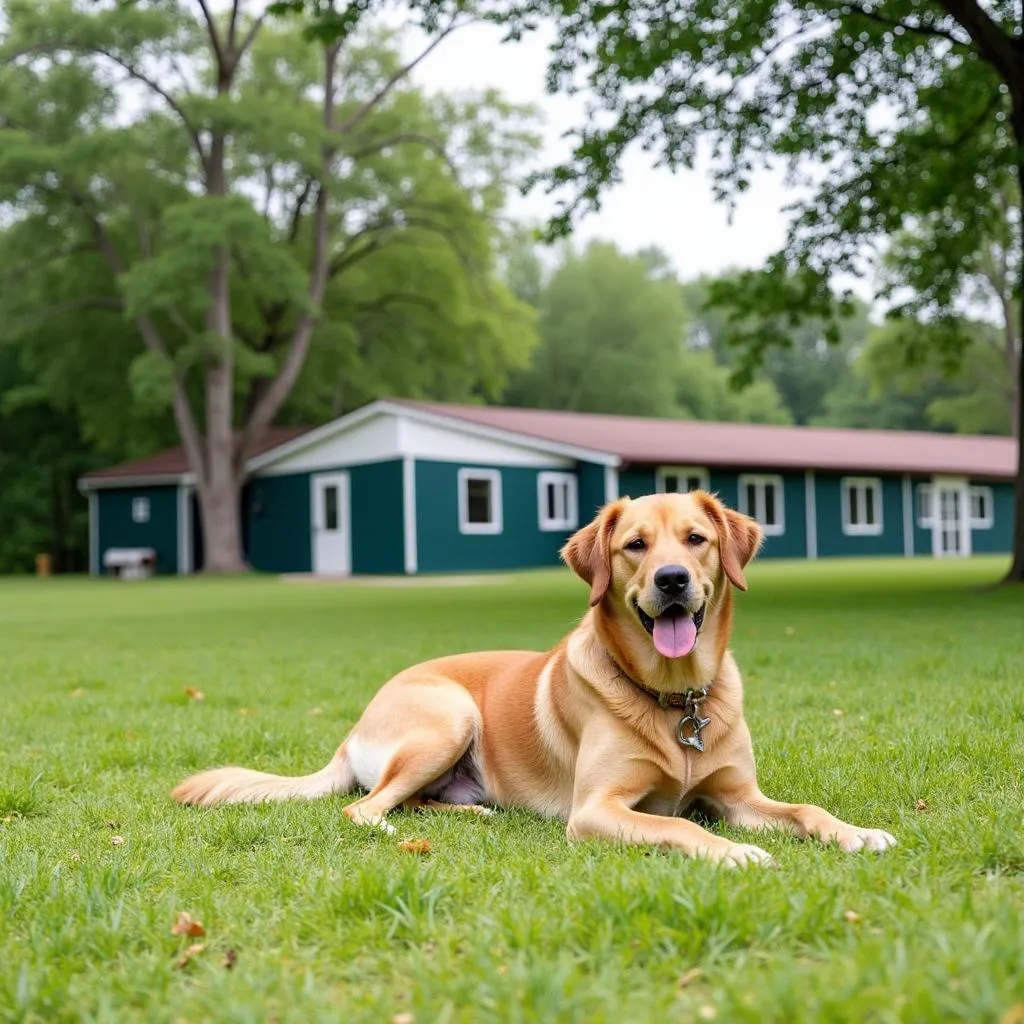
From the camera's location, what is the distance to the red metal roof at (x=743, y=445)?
98.6ft

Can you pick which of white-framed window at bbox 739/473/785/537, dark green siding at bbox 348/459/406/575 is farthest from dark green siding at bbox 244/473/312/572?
white-framed window at bbox 739/473/785/537

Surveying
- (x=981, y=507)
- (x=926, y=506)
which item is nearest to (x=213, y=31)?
(x=926, y=506)

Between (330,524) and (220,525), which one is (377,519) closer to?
(330,524)

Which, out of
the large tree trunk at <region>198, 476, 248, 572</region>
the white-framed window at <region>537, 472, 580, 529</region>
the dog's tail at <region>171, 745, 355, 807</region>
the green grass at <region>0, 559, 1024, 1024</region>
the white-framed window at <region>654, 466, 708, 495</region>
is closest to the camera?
the green grass at <region>0, 559, 1024, 1024</region>

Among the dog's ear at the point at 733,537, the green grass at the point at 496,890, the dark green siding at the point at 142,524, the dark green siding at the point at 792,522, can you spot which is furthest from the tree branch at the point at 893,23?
the dark green siding at the point at 142,524

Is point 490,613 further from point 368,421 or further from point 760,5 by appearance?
point 368,421

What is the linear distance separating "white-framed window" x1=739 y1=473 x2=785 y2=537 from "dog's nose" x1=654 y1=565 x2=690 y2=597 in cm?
2865

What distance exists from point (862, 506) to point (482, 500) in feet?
43.1

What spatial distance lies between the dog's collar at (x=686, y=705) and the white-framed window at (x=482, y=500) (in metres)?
24.2

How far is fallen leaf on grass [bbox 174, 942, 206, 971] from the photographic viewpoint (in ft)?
8.11

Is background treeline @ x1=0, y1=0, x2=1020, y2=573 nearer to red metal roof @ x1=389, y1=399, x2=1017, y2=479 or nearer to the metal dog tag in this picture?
red metal roof @ x1=389, y1=399, x2=1017, y2=479

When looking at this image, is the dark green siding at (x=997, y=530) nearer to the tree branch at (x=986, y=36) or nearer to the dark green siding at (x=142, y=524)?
the tree branch at (x=986, y=36)

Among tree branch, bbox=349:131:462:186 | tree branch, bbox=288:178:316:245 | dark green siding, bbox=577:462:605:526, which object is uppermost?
tree branch, bbox=349:131:462:186

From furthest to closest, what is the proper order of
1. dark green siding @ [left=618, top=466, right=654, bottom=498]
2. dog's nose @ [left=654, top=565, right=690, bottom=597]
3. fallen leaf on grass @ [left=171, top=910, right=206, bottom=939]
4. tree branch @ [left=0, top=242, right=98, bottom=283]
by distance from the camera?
tree branch @ [left=0, top=242, right=98, bottom=283], dark green siding @ [left=618, top=466, right=654, bottom=498], dog's nose @ [left=654, top=565, right=690, bottom=597], fallen leaf on grass @ [left=171, top=910, right=206, bottom=939]
